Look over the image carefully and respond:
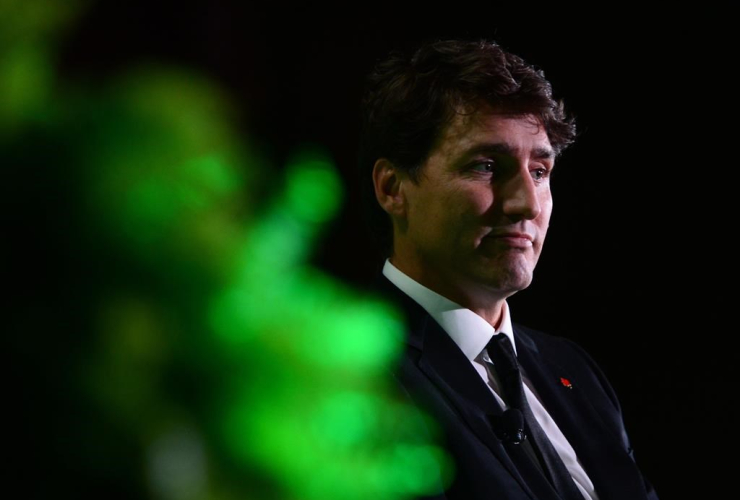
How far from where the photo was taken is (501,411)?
1.51m

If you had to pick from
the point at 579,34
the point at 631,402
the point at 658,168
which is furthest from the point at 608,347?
the point at 579,34

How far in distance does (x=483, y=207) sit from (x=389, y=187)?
275 mm

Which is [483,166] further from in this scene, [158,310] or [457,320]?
[158,310]

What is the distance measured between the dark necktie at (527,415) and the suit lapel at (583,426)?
0.49 ft

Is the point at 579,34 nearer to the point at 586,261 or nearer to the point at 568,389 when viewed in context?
the point at 586,261

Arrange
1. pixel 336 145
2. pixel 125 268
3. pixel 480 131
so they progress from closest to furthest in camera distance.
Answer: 1. pixel 125 268
2. pixel 480 131
3. pixel 336 145

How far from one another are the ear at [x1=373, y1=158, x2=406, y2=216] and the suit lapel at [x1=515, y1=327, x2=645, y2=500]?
450mm

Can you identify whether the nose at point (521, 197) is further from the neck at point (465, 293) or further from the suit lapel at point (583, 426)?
the suit lapel at point (583, 426)

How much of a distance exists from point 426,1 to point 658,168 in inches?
36.4

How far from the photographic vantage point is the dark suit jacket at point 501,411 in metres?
1.37

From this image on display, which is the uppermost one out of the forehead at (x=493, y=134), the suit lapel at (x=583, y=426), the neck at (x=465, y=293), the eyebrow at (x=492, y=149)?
the forehead at (x=493, y=134)

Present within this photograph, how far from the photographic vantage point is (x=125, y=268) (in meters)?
0.35

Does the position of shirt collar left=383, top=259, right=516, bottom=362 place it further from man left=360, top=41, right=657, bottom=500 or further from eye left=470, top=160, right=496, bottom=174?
eye left=470, top=160, right=496, bottom=174

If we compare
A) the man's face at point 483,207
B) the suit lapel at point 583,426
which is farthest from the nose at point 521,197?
the suit lapel at point 583,426
